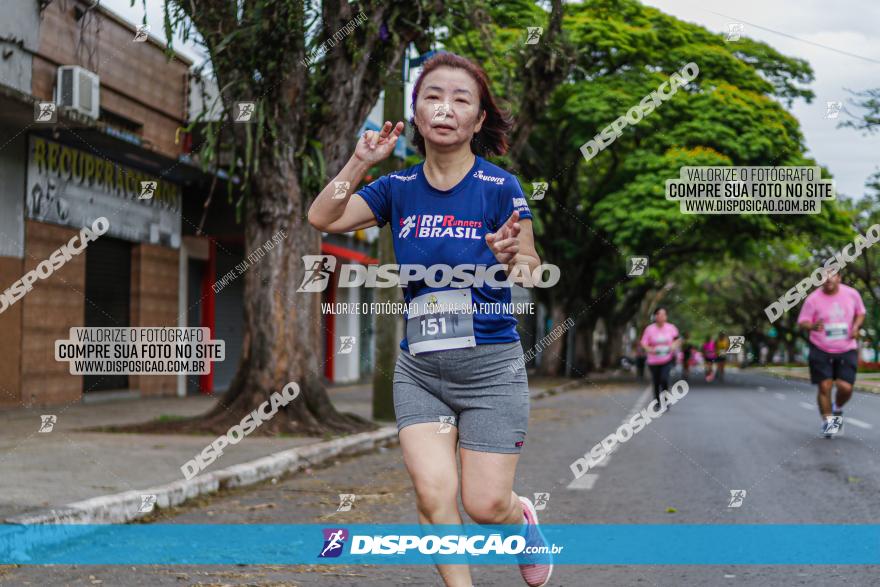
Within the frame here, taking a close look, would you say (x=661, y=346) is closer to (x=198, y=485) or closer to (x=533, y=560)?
(x=198, y=485)

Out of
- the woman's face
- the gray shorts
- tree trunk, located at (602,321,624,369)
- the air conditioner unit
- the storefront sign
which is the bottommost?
tree trunk, located at (602,321,624,369)

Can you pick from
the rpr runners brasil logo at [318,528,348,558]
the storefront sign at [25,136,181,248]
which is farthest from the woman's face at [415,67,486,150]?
the storefront sign at [25,136,181,248]

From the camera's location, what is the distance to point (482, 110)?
11.9ft

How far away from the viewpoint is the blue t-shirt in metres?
3.36

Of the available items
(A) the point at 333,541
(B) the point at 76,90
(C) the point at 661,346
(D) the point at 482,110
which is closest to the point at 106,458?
(A) the point at 333,541

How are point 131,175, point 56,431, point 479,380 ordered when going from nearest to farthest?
1. point 479,380
2. point 56,431
3. point 131,175

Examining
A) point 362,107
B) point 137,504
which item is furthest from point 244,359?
point 137,504

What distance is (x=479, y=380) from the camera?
11.2 feet

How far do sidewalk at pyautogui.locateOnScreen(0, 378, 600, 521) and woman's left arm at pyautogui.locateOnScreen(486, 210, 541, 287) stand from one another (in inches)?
136

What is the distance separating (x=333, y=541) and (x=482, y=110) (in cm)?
278

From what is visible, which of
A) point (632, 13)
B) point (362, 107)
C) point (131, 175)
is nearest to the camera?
point (362, 107)

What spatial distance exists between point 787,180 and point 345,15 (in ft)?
50.0

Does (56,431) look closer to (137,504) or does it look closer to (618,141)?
(137,504)

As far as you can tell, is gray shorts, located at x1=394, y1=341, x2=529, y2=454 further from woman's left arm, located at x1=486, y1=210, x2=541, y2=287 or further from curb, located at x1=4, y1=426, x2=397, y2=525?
curb, located at x1=4, y1=426, x2=397, y2=525
